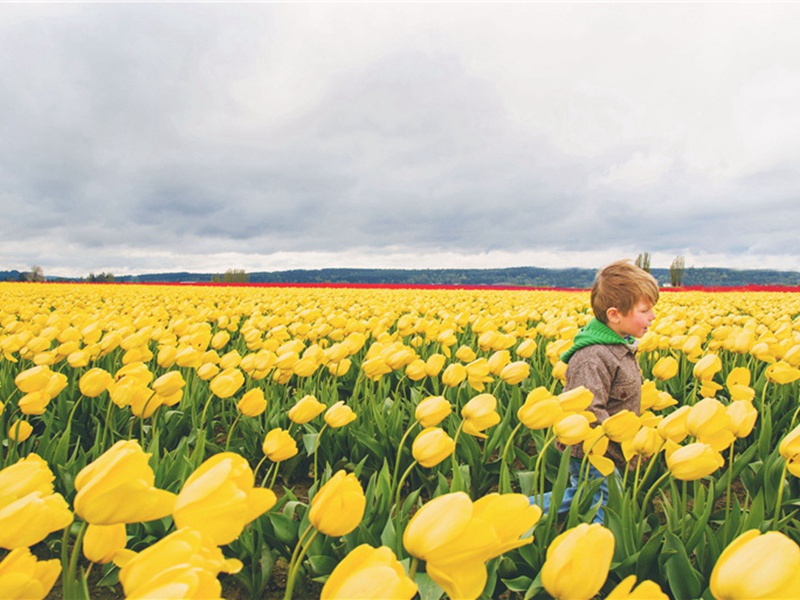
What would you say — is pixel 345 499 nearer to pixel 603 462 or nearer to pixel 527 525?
pixel 527 525

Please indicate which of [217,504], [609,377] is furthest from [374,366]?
[217,504]

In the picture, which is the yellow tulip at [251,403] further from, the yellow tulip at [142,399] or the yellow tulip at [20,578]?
the yellow tulip at [20,578]

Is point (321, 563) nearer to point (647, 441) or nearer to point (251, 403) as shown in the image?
point (251, 403)

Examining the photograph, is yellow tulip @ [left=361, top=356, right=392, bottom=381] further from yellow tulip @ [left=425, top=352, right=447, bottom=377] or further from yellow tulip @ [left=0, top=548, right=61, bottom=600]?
yellow tulip @ [left=0, top=548, right=61, bottom=600]

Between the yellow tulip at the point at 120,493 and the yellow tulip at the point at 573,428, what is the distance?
1.32 metres

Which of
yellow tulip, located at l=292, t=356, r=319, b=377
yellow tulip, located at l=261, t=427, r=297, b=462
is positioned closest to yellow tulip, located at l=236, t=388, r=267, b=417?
yellow tulip, located at l=261, t=427, r=297, b=462

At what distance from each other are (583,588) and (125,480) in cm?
78

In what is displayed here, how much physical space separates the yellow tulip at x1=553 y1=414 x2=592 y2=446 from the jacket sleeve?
1035 millimetres

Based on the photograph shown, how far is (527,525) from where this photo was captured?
2.94 feet

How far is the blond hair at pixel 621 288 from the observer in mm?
3062

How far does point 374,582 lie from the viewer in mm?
719

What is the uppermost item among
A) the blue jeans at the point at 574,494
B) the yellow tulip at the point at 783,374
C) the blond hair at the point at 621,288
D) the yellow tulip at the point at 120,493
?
the blond hair at the point at 621,288

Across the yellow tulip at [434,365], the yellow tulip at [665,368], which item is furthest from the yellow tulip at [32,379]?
the yellow tulip at [665,368]

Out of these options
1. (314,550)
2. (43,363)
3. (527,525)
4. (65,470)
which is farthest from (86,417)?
(527,525)
